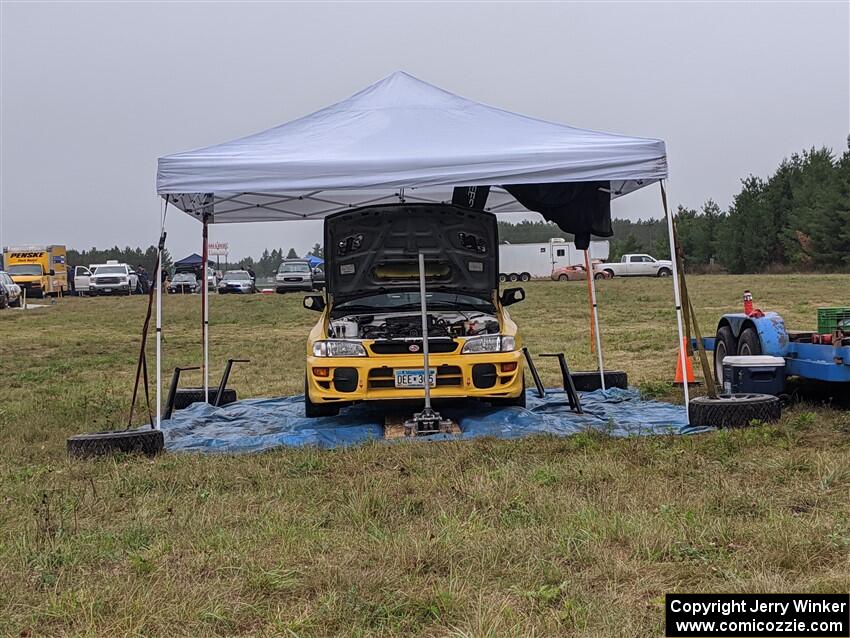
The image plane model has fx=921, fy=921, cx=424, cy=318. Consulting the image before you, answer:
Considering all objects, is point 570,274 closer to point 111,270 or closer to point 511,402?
point 111,270

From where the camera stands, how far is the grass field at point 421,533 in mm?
3582

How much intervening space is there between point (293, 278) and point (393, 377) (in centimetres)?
3292

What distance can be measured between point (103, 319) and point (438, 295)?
19991 millimetres

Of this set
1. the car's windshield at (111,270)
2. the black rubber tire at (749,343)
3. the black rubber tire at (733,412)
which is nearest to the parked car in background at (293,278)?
the car's windshield at (111,270)

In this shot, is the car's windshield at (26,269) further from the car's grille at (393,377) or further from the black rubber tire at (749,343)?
the black rubber tire at (749,343)

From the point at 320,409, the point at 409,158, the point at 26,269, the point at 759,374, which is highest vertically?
the point at 26,269

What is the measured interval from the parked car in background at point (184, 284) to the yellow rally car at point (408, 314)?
37.5 metres

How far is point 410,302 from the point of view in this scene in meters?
8.76

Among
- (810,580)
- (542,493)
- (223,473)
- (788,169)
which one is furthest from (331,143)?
(788,169)

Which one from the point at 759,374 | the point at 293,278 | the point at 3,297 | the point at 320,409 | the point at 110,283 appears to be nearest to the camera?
the point at 759,374

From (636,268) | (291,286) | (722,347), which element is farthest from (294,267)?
(722,347)

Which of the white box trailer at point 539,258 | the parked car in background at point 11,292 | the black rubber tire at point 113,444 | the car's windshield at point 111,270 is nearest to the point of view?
the black rubber tire at point 113,444

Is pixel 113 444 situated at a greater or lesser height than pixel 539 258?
lesser

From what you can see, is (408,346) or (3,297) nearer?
(408,346)
